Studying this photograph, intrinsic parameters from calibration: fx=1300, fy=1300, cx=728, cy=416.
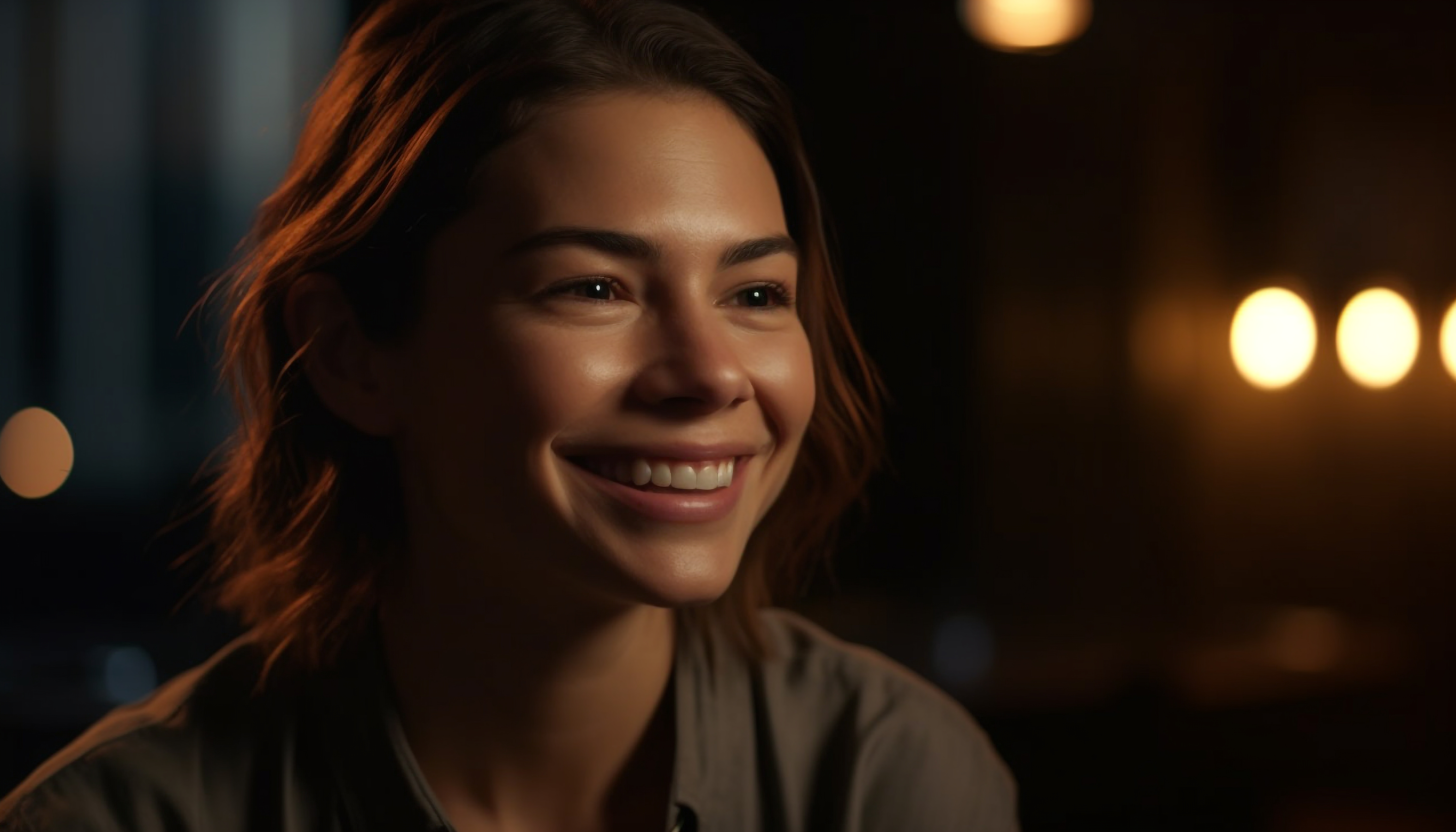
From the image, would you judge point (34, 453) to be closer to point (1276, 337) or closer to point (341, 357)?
point (341, 357)

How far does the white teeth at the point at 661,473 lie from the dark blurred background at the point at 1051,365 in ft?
1.38

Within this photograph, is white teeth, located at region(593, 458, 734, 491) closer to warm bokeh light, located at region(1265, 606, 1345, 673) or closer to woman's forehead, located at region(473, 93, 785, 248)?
woman's forehead, located at region(473, 93, 785, 248)

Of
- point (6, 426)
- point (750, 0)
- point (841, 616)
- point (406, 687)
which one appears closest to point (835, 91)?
point (750, 0)

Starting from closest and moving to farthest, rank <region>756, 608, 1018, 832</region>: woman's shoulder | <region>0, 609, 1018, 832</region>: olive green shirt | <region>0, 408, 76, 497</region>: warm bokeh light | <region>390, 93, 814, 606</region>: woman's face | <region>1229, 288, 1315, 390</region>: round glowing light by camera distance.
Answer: <region>390, 93, 814, 606</region>: woman's face, <region>0, 609, 1018, 832</region>: olive green shirt, <region>756, 608, 1018, 832</region>: woman's shoulder, <region>0, 408, 76, 497</region>: warm bokeh light, <region>1229, 288, 1315, 390</region>: round glowing light

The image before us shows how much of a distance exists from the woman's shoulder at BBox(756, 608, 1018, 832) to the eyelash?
0.35 meters

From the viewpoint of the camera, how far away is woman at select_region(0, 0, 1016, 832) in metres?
0.90

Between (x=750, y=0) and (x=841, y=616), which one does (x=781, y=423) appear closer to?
(x=750, y=0)

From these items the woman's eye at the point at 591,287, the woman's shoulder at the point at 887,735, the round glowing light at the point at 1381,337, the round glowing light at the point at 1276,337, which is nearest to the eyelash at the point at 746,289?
the woman's eye at the point at 591,287

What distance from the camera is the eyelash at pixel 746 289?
894 millimetres

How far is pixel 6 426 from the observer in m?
1.92

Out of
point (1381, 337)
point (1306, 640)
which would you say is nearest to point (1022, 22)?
point (1381, 337)

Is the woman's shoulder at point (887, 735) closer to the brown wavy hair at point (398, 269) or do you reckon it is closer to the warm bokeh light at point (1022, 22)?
the brown wavy hair at point (398, 269)

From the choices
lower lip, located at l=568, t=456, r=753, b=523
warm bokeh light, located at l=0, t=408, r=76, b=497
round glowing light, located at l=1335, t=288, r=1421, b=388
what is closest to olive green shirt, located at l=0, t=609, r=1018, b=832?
lower lip, located at l=568, t=456, r=753, b=523

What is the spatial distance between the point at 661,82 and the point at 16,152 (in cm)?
148
